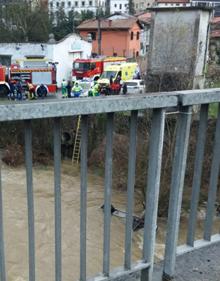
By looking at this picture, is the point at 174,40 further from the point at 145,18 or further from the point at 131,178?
the point at 145,18

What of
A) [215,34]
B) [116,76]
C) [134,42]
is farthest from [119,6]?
[116,76]

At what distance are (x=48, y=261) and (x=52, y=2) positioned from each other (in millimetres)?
63101

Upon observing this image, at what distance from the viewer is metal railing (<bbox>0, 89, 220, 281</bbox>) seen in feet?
4.38

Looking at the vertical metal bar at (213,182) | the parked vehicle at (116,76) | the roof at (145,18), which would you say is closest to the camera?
the vertical metal bar at (213,182)

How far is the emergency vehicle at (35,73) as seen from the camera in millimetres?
24297

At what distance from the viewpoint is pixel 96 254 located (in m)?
9.90

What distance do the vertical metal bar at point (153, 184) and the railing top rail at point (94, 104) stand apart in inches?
2.8

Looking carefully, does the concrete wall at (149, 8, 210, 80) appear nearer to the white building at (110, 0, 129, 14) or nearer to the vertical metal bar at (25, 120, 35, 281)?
the vertical metal bar at (25, 120, 35, 281)

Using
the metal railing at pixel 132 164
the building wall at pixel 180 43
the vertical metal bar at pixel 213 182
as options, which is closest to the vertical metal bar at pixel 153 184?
the metal railing at pixel 132 164

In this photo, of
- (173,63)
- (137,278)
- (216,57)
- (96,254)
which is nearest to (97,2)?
(216,57)

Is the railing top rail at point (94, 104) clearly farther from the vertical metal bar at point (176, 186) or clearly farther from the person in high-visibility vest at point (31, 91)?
the person in high-visibility vest at point (31, 91)

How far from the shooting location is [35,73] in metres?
24.5

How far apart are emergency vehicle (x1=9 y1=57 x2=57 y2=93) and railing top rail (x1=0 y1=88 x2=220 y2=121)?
23195 mm

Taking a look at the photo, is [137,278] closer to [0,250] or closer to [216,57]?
[0,250]
